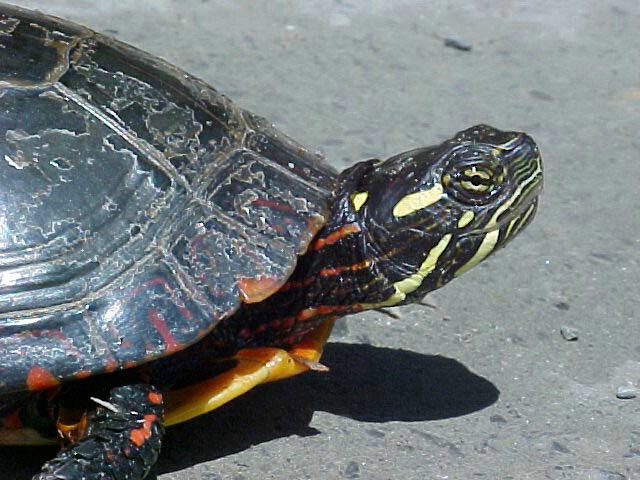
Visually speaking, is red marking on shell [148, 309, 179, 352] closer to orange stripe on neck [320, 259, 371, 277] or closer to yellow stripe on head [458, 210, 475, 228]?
orange stripe on neck [320, 259, 371, 277]

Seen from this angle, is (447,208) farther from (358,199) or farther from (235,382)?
(235,382)

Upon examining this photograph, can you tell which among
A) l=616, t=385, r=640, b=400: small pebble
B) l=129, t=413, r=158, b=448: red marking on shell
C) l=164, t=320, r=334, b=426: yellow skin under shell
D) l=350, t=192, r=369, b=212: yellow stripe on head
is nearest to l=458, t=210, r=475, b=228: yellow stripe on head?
l=350, t=192, r=369, b=212: yellow stripe on head

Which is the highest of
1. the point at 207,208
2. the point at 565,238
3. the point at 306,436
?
the point at 207,208

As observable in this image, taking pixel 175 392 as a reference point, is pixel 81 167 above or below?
above

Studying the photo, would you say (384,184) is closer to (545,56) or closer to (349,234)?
(349,234)

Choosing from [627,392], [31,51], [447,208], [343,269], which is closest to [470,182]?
[447,208]

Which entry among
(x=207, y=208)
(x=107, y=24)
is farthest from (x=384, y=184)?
(x=107, y=24)

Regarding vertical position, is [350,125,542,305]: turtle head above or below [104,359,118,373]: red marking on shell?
above
